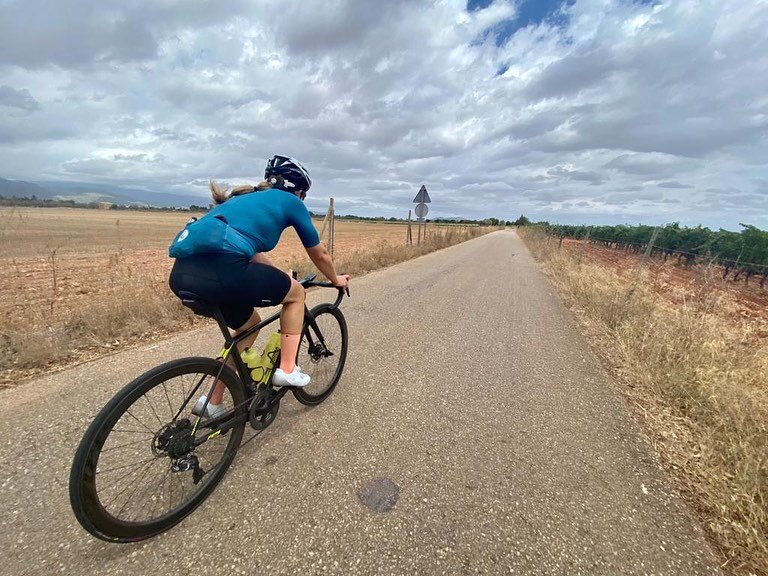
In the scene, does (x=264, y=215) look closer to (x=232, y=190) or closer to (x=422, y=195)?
(x=232, y=190)

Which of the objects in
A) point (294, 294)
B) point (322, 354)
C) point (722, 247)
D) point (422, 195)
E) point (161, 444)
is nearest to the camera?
point (161, 444)

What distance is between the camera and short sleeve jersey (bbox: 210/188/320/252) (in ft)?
6.28

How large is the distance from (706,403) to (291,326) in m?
3.80

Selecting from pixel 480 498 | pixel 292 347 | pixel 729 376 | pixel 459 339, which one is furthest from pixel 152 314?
pixel 729 376

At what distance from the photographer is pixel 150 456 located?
6.89 feet

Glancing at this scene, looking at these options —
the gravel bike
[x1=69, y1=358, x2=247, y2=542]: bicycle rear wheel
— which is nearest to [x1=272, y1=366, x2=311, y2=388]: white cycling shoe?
the gravel bike

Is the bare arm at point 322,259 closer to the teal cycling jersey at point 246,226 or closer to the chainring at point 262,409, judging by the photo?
the teal cycling jersey at point 246,226

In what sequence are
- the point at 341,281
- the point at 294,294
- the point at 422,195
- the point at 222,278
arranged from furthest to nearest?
1. the point at 422,195
2. the point at 341,281
3. the point at 294,294
4. the point at 222,278

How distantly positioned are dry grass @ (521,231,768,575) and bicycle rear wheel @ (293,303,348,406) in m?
2.70

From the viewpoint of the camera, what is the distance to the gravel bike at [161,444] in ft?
4.87

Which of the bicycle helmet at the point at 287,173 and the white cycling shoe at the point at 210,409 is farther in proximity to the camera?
the bicycle helmet at the point at 287,173

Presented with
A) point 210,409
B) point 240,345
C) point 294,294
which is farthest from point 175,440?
point 294,294

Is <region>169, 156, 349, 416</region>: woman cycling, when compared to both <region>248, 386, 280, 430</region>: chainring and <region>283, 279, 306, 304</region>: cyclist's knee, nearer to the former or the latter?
<region>283, 279, 306, 304</region>: cyclist's knee

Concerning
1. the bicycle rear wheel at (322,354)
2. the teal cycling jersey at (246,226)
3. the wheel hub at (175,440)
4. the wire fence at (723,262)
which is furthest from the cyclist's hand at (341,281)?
the wire fence at (723,262)
